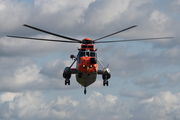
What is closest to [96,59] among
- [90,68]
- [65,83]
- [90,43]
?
[90,68]

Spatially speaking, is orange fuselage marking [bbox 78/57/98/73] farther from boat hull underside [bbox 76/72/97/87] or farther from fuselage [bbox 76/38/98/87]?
boat hull underside [bbox 76/72/97/87]

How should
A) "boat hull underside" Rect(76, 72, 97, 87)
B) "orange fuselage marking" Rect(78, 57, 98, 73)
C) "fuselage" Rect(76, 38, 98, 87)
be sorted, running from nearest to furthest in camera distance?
"orange fuselage marking" Rect(78, 57, 98, 73) → "fuselage" Rect(76, 38, 98, 87) → "boat hull underside" Rect(76, 72, 97, 87)

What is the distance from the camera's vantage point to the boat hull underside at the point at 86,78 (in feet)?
236

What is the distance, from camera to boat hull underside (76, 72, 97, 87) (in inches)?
2837

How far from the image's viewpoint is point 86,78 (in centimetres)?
7419

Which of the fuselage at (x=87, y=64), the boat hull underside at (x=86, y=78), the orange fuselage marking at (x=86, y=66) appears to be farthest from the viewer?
the boat hull underside at (x=86, y=78)

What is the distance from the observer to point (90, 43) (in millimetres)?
75250

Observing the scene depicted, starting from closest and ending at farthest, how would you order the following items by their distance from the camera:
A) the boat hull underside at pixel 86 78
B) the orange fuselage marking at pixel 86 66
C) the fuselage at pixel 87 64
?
1. the orange fuselage marking at pixel 86 66
2. the fuselage at pixel 87 64
3. the boat hull underside at pixel 86 78

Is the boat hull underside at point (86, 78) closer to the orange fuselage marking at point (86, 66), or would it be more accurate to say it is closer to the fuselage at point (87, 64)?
the fuselage at point (87, 64)

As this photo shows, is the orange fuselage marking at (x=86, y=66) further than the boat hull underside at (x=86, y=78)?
No

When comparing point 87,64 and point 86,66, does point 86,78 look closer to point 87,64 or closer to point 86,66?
point 86,66

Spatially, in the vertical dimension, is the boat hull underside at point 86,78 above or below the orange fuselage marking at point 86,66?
below

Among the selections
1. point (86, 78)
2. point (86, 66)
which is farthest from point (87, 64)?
point (86, 78)

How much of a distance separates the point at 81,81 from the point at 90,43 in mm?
9634
